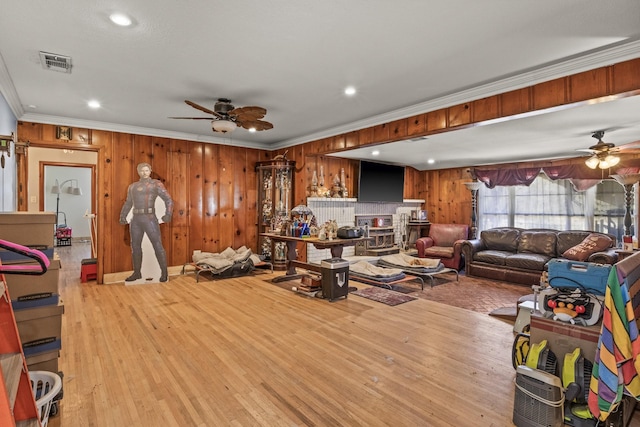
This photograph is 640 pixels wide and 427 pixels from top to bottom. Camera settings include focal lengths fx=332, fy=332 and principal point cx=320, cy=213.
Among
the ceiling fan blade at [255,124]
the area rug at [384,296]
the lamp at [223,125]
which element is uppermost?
the ceiling fan blade at [255,124]

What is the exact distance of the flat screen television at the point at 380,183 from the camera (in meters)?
7.46

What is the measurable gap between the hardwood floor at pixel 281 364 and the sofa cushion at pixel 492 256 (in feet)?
7.56

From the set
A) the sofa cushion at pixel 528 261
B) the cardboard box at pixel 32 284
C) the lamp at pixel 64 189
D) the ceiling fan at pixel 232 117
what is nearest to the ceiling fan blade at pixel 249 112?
the ceiling fan at pixel 232 117

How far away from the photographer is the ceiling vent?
2889 millimetres

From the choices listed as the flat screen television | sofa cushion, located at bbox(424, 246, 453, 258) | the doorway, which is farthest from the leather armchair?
the doorway

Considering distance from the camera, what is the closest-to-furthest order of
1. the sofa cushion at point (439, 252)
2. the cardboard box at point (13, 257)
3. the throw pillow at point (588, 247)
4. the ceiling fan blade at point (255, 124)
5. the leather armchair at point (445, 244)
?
1. the cardboard box at point (13, 257)
2. the ceiling fan blade at point (255, 124)
3. the throw pillow at point (588, 247)
4. the leather armchair at point (445, 244)
5. the sofa cushion at point (439, 252)

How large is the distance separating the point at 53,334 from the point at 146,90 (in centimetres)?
275

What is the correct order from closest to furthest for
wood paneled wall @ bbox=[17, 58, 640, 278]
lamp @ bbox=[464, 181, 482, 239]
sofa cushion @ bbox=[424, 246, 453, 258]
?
wood paneled wall @ bbox=[17, 58, 640, 278], sofa cushion @ bbox=[424, 246, 453, 258], lamp @ bbox=[464, 181, 482, 239]

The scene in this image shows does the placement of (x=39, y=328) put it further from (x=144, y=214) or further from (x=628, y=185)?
(x=628, y=185)

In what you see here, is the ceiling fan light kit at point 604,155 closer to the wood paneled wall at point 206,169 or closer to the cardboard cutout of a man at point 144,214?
the wood paneled wall at point 206,169

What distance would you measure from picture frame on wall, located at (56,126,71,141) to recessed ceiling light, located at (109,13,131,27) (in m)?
3.59

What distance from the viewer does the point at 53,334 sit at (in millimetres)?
2029

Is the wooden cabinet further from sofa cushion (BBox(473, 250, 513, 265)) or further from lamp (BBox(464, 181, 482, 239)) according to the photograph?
lamp (BBox(464, 181, 482, 239))

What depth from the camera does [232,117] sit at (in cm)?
384
